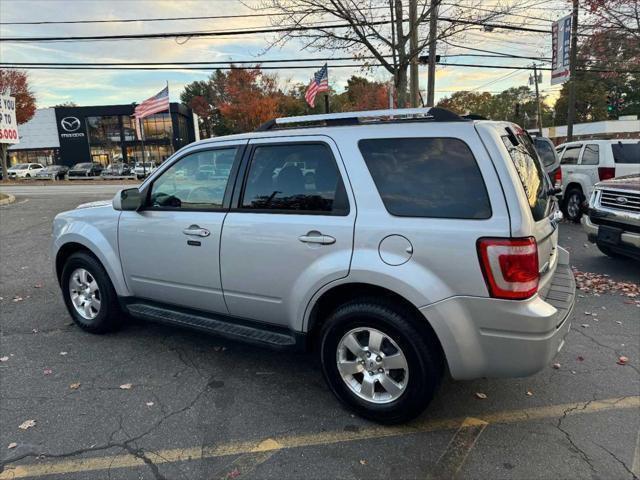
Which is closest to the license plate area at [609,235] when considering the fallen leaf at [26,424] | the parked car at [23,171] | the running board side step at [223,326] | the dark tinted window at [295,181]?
the dark tinted window at [295,181]

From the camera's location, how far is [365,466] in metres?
2.63

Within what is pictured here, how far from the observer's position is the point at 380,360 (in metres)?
2.93

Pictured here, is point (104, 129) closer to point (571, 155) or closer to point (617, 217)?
point (571, 155)

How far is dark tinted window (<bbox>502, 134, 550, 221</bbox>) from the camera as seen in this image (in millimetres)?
2781

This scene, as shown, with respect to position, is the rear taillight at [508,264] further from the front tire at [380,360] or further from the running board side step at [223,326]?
the running board side step at [223,326]

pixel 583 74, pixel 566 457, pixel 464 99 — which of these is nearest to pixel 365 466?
pixel 566 457

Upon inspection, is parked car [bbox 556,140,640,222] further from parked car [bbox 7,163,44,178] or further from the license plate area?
parked car [bbox 7,163,44,178]

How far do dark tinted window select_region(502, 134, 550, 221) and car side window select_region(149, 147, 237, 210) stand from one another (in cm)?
199

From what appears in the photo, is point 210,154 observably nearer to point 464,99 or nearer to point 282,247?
point 282,247

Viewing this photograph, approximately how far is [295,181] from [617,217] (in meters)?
4.96

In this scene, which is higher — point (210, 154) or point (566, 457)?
point (210, 154)

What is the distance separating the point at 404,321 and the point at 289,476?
1.06 m

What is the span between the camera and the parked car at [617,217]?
19.5 feet

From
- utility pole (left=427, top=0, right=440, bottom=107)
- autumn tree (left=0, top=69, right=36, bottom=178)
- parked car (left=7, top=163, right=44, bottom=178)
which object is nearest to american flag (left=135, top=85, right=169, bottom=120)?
utility pole (left=427, top=0, right=440, bottom=107)
